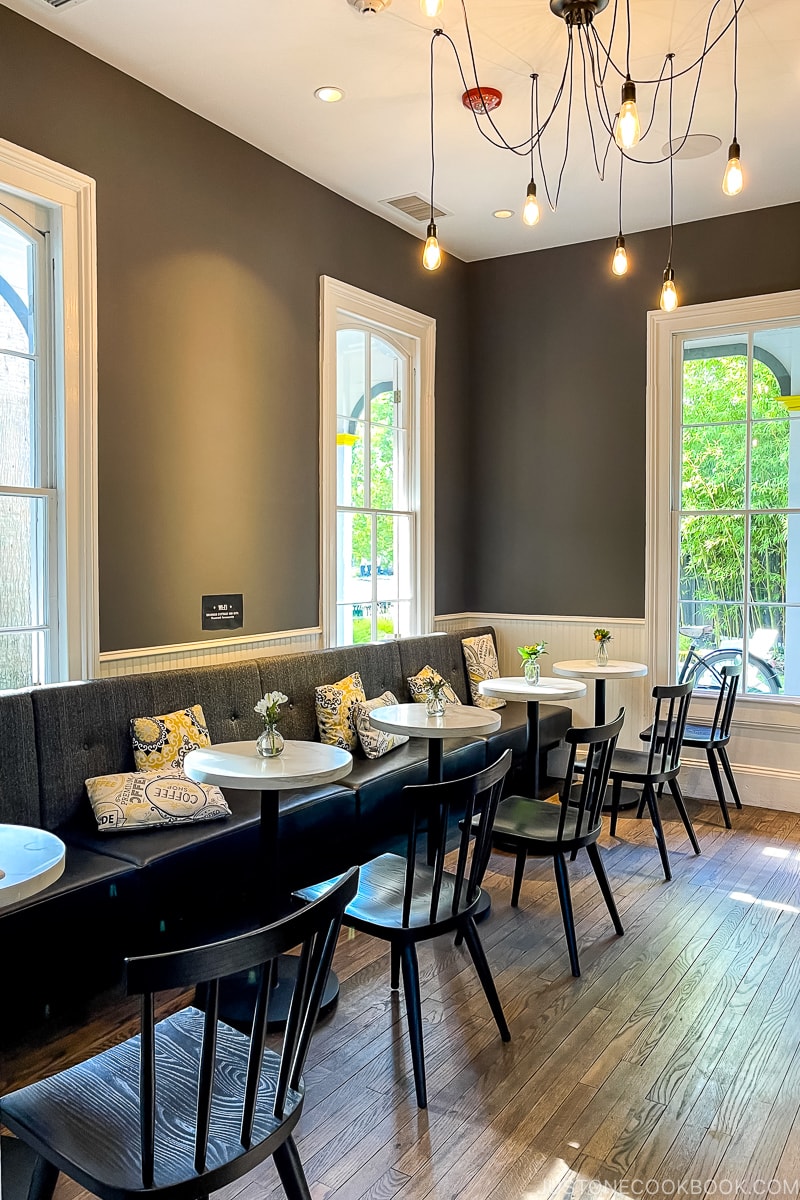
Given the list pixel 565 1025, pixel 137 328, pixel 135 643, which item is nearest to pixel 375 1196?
pixel 565 1025

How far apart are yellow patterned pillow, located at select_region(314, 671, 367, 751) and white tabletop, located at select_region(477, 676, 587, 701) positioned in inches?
26.8

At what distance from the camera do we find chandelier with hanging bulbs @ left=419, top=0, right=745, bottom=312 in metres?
2.78

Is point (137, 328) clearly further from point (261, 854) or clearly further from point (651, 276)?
point (651, 276)

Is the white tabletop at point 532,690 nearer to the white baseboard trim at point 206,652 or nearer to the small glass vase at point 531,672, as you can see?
the small glass vase at point 531,672

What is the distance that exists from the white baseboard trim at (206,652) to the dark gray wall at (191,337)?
2.0 inches

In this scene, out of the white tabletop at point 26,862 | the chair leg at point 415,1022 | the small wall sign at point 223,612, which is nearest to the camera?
the white tabletop at point 26,862

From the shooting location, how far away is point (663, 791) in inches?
212

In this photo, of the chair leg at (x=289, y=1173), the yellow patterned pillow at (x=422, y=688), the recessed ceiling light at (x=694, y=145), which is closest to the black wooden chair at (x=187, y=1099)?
the chair leg at (x=289, y=1173)

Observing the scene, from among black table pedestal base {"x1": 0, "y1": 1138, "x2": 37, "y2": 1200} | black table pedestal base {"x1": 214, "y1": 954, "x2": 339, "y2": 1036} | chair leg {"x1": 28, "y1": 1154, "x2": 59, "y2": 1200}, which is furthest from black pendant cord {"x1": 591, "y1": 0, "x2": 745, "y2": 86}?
black table pedestal base {"x1": 0, "y1": 1138, "x2": 37, "y2": 1200}

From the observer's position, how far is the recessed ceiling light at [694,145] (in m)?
4.05

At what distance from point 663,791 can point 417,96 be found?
4.08 m

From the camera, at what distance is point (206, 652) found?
3.97 metres

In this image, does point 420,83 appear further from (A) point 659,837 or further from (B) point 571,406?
(A) point 659,837

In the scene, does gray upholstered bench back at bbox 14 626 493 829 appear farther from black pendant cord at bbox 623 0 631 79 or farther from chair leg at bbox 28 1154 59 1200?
black pendant cord at bbox 623 0 631 79
